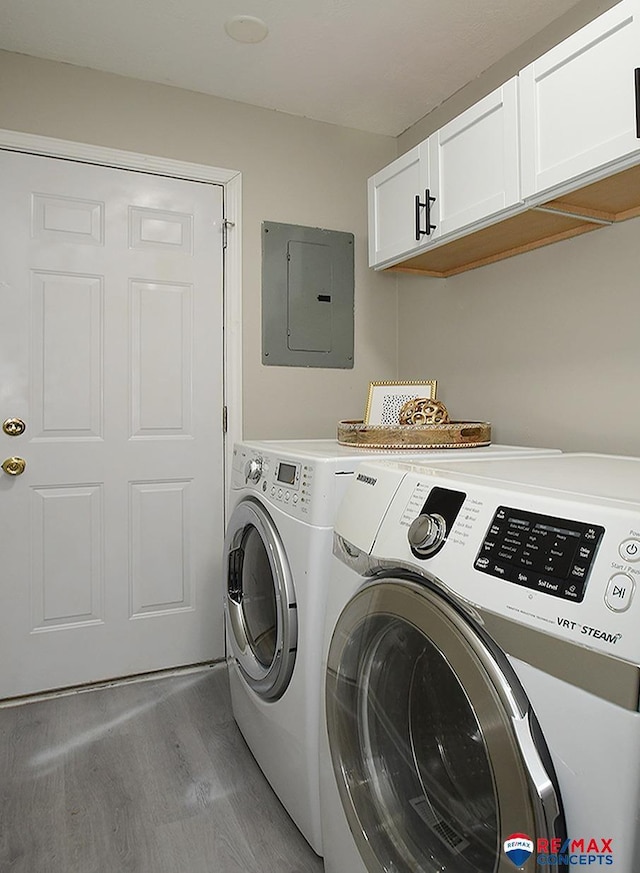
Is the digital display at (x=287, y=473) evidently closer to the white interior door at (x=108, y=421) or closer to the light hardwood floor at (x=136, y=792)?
the light hardwood floor at (x=136, y=792)

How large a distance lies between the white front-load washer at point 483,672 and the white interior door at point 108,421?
1353 millimetres

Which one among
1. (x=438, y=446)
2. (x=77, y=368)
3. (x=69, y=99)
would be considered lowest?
(x=438, y=446)

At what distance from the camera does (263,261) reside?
8.61 ft

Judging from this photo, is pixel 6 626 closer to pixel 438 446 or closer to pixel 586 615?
pixel 438 446

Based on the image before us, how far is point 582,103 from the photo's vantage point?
1.45 m

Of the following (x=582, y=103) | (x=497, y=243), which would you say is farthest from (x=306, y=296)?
(x=582, y=103)

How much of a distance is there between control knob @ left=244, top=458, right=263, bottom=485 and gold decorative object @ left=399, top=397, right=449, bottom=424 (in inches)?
22.9

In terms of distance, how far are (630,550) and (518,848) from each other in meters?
0.40

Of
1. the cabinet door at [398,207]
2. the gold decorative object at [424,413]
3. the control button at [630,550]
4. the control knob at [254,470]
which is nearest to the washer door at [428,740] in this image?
the control button at [630,550]

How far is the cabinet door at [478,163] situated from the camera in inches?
66.1

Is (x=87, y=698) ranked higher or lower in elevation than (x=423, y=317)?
lower

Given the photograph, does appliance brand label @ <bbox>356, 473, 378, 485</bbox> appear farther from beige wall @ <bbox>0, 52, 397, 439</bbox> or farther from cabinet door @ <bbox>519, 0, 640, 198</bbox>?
beige wall @ <bbox>0, 52, 397, 439</bbox>

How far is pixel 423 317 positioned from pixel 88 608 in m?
1.90

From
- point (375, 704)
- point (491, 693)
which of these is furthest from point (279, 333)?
point (491, 693)
